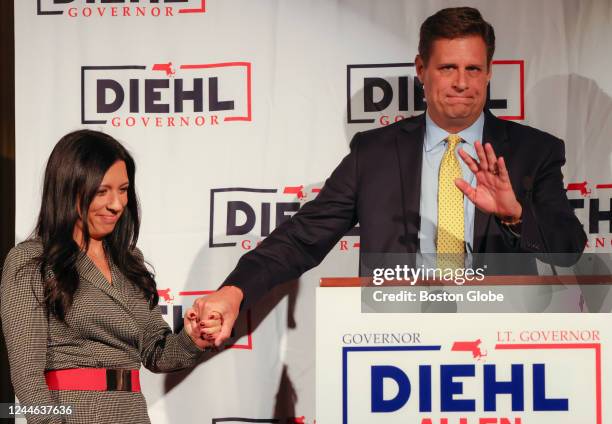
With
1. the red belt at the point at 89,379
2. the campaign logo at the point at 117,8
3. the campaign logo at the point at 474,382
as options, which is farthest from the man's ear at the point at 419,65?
the red belt at the point at 89,379

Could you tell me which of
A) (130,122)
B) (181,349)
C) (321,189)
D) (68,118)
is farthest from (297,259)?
(68,118)

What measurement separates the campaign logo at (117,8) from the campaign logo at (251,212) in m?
0.84

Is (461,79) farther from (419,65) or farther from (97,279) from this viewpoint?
(97,279)

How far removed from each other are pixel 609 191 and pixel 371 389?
1.71m

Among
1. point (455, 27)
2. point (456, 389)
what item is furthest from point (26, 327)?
point (455, 27)

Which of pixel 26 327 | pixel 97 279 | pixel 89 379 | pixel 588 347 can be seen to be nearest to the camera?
pixel 588 347

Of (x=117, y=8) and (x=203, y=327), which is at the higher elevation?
(x=117, y=8)

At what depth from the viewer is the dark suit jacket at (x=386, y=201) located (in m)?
3.41

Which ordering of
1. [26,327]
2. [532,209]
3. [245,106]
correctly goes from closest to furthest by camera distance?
[26,327]
[532,209]
[245,106]

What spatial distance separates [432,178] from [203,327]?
1235mm

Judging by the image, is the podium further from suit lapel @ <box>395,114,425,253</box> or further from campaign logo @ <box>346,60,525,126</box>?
campaign logo @ <box>346,60,525,126</box>

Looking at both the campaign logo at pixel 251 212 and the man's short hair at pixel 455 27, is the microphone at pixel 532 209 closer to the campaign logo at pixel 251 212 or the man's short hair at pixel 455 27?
the man's short hair at pixel 455 27

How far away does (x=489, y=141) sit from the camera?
3.52 metres

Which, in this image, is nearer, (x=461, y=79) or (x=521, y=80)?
(x=461, y=79)
